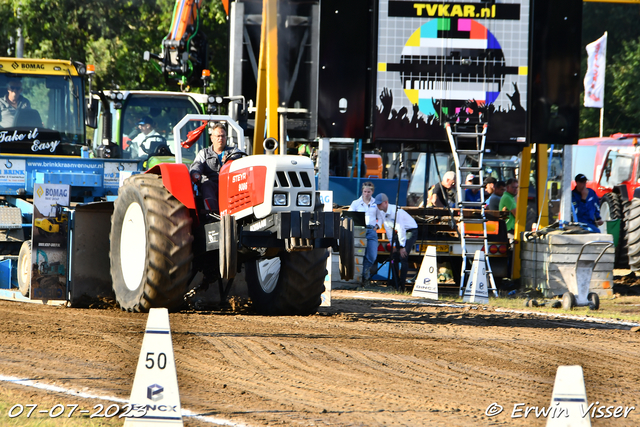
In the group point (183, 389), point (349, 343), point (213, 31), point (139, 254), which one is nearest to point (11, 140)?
point (139, 254)

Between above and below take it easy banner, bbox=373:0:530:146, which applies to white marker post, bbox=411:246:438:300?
below

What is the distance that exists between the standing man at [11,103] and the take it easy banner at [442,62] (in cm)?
531

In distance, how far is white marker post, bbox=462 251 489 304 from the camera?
12516 mm

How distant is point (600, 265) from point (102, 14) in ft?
60.3

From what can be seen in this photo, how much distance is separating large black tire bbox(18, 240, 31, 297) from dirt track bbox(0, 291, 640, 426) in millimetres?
268

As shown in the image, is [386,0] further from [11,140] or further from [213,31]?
[213,31]

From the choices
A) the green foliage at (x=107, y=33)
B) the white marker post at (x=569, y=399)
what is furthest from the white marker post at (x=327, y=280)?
the green foliage at (x=107, y=33)

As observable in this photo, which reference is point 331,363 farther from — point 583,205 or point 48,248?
point 583,205

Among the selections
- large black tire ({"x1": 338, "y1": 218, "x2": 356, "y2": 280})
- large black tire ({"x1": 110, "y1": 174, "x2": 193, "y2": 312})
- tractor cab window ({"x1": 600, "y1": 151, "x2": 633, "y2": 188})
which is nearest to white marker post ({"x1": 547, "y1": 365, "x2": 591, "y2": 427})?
large black tire ({"x1": 338, "y1": 218, "x2": 356, "y2": 280})

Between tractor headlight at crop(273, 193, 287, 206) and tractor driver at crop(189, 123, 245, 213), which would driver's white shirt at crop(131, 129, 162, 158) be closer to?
tractor driver at crop(189, 123, 245, 213)

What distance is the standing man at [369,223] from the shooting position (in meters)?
14.3

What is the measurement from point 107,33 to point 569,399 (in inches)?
993

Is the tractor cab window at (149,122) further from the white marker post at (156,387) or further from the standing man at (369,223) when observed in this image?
the white marker post at (156,387)

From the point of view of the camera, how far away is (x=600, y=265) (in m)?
13.8
